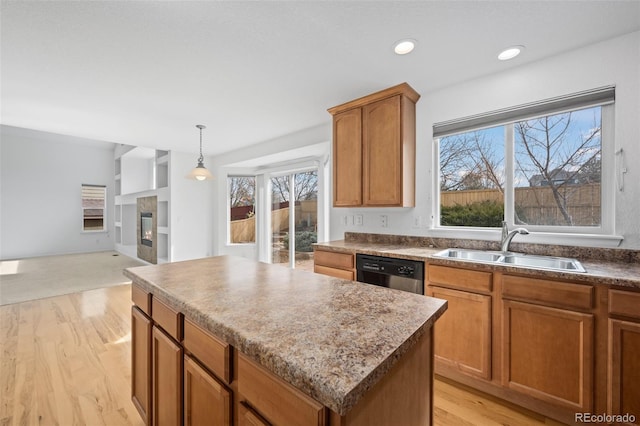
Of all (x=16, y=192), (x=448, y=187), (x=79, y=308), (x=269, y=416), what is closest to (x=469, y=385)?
(x=448, y=187)

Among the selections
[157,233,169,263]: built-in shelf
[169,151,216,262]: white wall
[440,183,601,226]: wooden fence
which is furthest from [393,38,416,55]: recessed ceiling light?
[157,233,169,263]: built-in shelf

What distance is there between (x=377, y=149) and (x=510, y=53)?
48.4 inches

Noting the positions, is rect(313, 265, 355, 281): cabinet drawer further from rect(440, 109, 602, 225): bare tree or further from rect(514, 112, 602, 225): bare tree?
rect(514, 112, 602, 225): bare tree

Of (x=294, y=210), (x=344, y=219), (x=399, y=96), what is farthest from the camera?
(x=294, y=210)

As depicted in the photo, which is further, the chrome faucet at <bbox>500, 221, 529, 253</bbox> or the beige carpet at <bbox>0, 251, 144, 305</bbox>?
the beige carpet at <bbox>0, 251, 144, 305</bbox>

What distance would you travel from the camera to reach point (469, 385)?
1.98 meters

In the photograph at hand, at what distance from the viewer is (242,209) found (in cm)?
573

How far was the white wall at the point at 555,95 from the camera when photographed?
5.96 feet

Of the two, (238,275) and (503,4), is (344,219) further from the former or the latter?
(503,4)

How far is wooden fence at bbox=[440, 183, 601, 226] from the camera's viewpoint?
202 cm

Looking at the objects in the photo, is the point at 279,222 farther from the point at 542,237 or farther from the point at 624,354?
the point at 624,354

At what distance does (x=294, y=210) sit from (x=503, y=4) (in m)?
3.68

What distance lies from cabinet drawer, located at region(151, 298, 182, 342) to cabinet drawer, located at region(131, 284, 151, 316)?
57mm

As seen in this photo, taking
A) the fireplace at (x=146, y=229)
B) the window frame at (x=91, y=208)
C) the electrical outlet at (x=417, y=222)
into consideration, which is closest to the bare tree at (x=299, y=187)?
the electrical outlet at (x=417, y=222)
